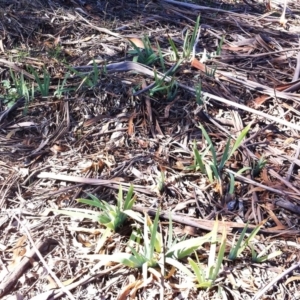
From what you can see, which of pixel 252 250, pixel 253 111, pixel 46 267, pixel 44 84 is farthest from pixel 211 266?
pixel 44 84

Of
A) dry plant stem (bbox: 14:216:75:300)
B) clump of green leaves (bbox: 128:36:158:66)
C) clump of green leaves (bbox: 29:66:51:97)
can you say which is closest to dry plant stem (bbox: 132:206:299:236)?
dry plant stem (bbox: 14:216:75:300)

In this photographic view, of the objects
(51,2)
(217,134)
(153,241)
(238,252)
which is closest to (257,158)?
(217,134)

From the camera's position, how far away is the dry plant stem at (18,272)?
1.38m

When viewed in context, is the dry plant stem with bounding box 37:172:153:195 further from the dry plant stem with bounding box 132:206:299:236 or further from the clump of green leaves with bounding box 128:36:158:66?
the clump of green leaves with bounding box 128:36:158:66

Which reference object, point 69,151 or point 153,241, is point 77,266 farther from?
point 69,151

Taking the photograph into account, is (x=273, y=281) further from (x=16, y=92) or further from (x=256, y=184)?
(x=16, y=92)

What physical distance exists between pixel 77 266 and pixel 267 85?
124 centimetres

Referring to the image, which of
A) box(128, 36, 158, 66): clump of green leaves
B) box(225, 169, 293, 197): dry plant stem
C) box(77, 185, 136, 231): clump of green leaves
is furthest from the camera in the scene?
box(128, 36, 158, 66): clump of green leaves

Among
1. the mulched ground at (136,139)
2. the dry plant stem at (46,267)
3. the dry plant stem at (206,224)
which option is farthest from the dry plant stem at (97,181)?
the dry plant stem at (46,267)

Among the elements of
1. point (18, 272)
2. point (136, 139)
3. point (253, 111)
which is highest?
point (253, 111)

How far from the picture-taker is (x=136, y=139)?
187 centimetres

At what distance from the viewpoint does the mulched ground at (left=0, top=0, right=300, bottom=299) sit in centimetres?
142

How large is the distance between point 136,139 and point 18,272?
0.72 meters

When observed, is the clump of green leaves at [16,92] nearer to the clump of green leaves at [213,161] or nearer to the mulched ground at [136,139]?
the mulched ground at [136,139]
